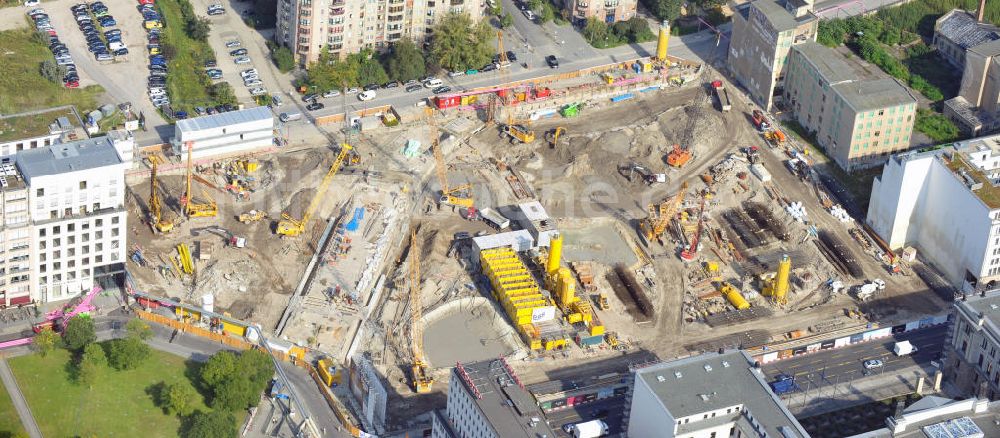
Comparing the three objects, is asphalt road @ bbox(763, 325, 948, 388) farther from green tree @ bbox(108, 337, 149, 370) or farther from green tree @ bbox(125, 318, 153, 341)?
green tree @ bbox(108, 337, 149, 370)

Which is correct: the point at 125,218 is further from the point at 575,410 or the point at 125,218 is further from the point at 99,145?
the point at 575,410

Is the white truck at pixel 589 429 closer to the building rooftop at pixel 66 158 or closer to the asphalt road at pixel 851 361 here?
the asphalt road at pixel 851 361

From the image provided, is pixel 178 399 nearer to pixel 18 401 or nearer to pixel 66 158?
pixel 18 401

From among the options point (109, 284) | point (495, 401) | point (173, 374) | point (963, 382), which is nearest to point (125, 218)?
point (109, 284)

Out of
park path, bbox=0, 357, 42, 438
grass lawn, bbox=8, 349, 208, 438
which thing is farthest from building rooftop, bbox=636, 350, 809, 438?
park path, bbox=0, 357, 42, 438

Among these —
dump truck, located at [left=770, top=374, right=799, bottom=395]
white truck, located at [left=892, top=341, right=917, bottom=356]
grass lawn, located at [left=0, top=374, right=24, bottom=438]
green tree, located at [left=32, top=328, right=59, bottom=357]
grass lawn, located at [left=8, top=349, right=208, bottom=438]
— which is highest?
white truck, located at [left=892, top=341, right=917, bottom=356]
